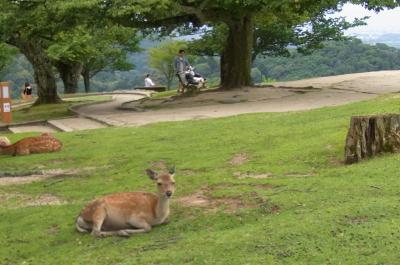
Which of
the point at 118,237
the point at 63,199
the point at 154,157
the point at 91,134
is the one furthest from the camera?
the point at 91,134

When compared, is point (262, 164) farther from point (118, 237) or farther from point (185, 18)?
point (185, 18)

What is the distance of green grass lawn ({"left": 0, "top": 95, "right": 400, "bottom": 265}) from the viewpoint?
554 cm

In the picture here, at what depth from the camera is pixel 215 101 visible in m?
19.3

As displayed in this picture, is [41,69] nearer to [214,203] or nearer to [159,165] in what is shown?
[159,165]

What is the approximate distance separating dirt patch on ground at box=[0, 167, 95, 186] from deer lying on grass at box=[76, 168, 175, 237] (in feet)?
10.8

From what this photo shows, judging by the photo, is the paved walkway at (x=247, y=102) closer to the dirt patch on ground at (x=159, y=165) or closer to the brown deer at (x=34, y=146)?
the brown deer at (x=34, y=146)

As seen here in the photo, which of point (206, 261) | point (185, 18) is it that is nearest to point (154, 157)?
point (206, 261)

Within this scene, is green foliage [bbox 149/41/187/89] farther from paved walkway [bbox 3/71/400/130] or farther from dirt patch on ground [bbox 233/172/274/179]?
dirt patch on ground [bbox 233/172/274/179]

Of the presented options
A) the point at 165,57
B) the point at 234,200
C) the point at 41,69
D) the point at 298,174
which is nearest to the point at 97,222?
the point at 234,200

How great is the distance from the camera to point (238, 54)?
21.9 metres

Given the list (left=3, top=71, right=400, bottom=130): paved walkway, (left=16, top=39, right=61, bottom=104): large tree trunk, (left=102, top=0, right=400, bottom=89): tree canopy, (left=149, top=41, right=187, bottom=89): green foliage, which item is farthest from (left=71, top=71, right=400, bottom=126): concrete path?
(left=149, top=41, right=187, bottom=89): green foliage

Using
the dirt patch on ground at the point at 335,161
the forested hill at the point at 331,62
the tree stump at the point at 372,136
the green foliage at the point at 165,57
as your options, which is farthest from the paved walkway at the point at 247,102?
the green foliage at the point at 165,57

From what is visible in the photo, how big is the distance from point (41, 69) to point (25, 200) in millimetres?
17766

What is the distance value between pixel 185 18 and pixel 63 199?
1451 centimetres
